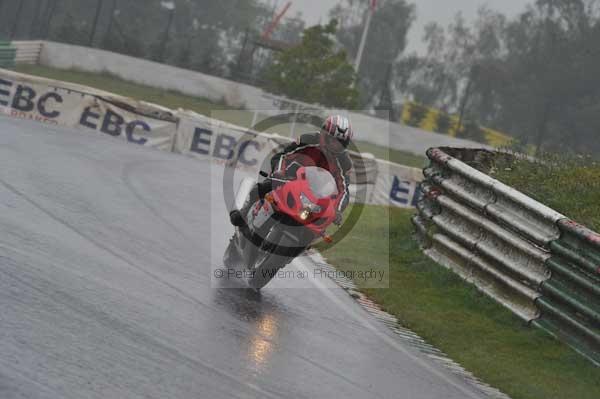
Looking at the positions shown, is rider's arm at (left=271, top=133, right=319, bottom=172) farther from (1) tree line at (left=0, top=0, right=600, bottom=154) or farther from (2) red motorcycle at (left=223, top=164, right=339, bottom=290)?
(1) tree line at (left=0, top=0, right=600, bottom=154)

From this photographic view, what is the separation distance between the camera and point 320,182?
32.6 feet

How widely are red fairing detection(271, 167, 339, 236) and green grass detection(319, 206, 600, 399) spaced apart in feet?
4.92

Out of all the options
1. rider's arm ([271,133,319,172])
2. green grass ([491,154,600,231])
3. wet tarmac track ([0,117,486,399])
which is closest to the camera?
wet tarmac track ([0,117,486,399])

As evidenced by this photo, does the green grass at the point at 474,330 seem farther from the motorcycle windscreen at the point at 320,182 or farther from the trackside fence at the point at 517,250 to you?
the motorcycle windscreen at the point at 320,182

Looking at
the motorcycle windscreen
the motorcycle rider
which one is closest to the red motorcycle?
the motorcycle windscreen

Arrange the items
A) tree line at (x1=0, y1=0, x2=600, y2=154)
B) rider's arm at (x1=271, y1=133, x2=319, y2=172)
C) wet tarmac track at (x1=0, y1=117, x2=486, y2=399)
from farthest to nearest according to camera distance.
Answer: tree line at (x1=0, y1=0, x2=600, y2=154) < rider's arm at (x1=271, y1=133, x2=319, y2=172) < wet tarmac track at (x1=0, y1=117, x2=486, y2=399)

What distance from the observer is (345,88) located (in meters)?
44.8

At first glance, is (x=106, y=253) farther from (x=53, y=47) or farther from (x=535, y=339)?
(x=53, y=47)

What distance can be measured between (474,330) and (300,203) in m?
2.31

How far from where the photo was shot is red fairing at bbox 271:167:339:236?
980cm

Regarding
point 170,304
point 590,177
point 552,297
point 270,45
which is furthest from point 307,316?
point 270,45

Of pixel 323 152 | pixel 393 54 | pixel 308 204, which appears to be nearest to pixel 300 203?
pixel 308 204

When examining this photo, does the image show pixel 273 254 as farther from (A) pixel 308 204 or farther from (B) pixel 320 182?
(B) pixel 320 182

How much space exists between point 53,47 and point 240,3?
5827cm
